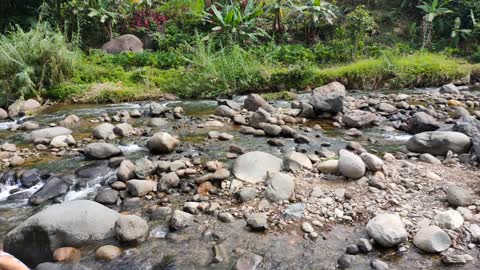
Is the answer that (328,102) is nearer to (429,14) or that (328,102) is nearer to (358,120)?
(358,120)

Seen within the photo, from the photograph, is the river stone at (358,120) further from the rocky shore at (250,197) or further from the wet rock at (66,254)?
the wet rock at (66,254)

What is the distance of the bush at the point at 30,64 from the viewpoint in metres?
10.8

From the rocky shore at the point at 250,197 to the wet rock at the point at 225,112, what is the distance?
0.61 meters

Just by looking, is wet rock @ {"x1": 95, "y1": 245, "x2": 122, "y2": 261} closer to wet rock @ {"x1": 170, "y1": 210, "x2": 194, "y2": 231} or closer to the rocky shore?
the rocky shore

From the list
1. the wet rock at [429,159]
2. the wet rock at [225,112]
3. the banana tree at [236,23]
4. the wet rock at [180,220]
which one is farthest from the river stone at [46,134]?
the banana tree at [236,23]

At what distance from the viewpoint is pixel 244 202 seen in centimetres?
480

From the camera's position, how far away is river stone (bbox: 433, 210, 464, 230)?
13.3ft

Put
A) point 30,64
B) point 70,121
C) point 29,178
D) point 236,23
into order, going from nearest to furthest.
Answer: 1. point 29,178
2. point 70,121
3. point 30,64
4. point 236,23

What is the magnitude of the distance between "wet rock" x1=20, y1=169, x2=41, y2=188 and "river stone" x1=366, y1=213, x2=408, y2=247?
4435 millimetres

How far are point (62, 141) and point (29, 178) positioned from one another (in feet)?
5.46

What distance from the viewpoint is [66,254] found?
3898 mm

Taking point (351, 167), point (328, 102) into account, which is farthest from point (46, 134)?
point (328, 102)

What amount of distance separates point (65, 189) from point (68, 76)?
764 centimetres

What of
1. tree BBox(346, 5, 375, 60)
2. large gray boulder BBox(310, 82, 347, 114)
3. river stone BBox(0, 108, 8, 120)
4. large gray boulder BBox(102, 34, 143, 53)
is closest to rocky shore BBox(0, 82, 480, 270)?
large gray boulder BBox(310, 82, 347, 114)
